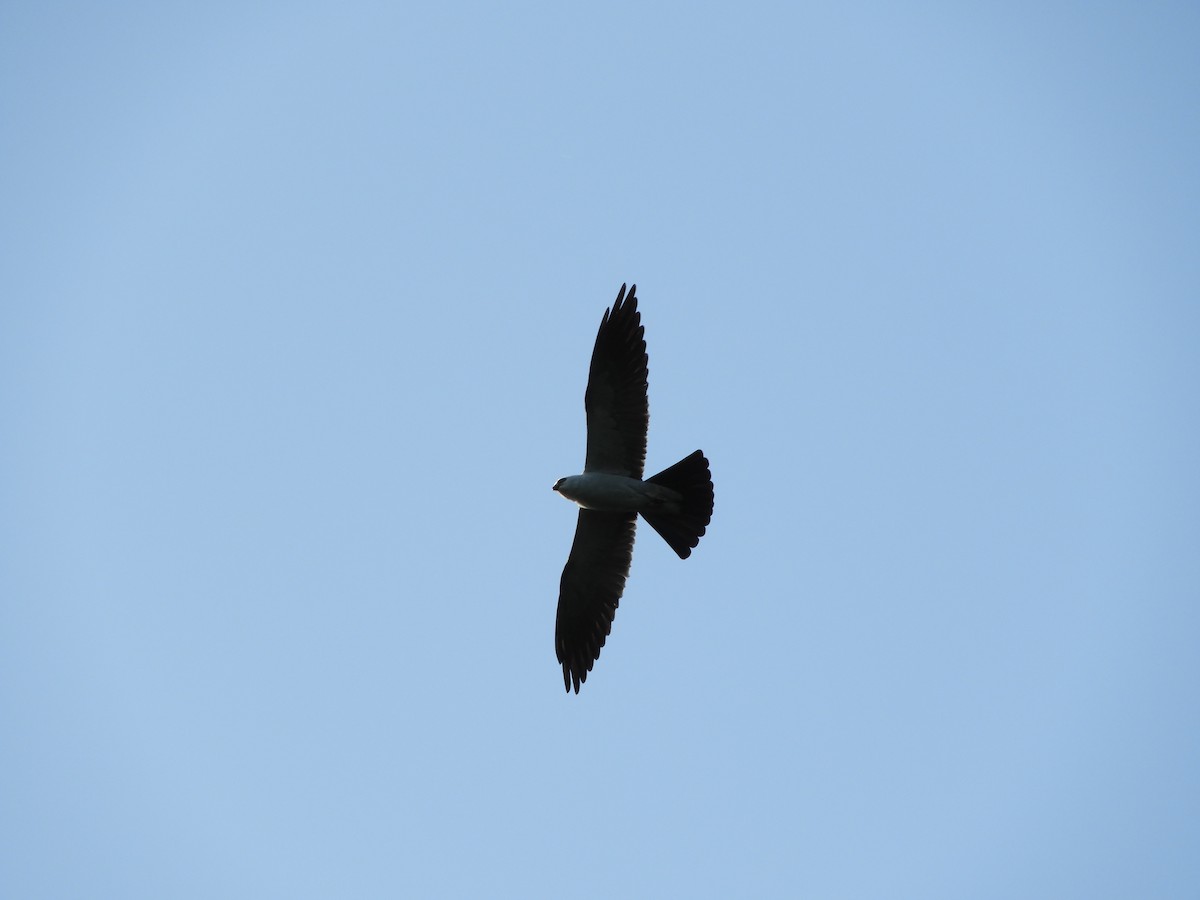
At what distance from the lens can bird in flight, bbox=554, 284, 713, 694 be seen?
10.9 metres

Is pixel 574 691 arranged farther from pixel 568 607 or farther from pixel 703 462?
pixel 703 462

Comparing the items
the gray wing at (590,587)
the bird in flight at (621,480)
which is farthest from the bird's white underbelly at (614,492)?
the gray wing at (590,587)

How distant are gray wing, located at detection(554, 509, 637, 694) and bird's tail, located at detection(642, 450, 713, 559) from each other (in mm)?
822

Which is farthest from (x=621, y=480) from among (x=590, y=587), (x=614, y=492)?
(x=590, y=587)

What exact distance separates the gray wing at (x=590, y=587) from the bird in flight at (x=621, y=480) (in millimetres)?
12

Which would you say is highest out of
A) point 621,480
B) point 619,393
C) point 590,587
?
point 619,393

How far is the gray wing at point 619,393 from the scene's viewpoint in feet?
36.1

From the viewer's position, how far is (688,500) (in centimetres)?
1088

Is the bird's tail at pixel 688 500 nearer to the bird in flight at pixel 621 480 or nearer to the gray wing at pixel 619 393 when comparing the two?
the bird in flight at pixel 621 480

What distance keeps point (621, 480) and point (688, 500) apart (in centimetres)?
77

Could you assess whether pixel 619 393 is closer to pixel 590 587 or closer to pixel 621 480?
pixel 621 480

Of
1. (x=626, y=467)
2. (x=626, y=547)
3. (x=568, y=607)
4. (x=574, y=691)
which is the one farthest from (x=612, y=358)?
(x=574, y=691)

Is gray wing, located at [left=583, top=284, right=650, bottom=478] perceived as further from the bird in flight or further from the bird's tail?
the bird's tail

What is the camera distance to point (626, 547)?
1165 centimetres
